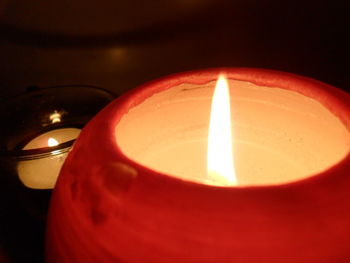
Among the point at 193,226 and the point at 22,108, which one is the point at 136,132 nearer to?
the point at 193,226

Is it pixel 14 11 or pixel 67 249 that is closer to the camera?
pixel 67 249

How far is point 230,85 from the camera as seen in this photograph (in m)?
0.32

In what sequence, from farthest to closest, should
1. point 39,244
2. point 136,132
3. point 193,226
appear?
point 39,244, point 136,132, point 193,226

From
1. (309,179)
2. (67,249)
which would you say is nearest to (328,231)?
(309,179)

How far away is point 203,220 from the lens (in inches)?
8.0

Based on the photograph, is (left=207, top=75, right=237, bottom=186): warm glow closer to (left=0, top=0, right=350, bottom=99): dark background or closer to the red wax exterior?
the red wax exterior

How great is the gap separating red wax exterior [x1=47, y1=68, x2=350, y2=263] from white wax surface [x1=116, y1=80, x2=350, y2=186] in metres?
0.06

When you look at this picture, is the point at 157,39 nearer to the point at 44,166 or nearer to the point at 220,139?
the point at 44,166

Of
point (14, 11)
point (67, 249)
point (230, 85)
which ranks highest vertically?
point (14, 11)

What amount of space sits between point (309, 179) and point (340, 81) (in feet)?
1.60

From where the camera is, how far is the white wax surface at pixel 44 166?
1.59 feet

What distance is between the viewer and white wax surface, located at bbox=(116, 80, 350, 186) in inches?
11.9

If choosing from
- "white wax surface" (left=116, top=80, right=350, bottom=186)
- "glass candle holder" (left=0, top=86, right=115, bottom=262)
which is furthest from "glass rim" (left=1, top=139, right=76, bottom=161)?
"white wax surface" (left=116, top=80, right=350, bottom=186)

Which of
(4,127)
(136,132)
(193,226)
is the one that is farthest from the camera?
(4,127)
